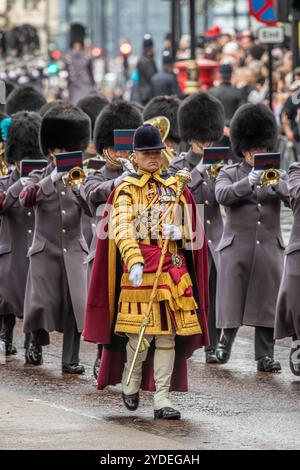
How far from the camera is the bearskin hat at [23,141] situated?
12.4 m

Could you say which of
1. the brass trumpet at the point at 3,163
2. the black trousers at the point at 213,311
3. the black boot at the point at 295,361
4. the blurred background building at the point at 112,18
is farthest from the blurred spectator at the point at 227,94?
the blurred background building at the point at 112,18

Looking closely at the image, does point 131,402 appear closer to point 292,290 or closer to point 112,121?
point 292,290

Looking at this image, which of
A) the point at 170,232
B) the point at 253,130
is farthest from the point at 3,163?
the point at 170,232

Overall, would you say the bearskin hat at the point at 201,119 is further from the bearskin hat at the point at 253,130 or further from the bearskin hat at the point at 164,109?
the bearskin hat at the point at 253,130

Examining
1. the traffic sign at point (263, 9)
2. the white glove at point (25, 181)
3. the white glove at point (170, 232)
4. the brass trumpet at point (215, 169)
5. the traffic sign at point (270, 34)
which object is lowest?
the white glove at point (170, 232)

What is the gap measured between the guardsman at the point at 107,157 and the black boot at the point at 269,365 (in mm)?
1043

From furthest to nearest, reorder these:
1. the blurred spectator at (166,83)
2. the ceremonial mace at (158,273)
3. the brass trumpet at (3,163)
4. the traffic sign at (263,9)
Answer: the blurred spectator at (166,83), the traffic sign at (263,9), the brass trumpet at (3,163), the ceremonial mace at (158,273)

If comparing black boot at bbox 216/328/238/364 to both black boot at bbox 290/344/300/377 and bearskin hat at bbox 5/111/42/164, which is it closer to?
black boot at bbox 290/344/300/377

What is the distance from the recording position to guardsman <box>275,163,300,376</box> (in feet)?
34.9

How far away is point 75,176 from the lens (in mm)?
10867

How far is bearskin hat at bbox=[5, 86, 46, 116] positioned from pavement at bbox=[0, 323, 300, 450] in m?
5.40

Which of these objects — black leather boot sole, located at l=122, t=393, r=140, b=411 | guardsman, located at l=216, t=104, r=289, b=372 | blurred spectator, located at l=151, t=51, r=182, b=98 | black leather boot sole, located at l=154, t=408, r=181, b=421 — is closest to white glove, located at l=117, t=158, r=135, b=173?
guardsman, located at l=216, t=104, r=289, b=372

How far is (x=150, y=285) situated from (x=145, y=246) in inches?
8.2
